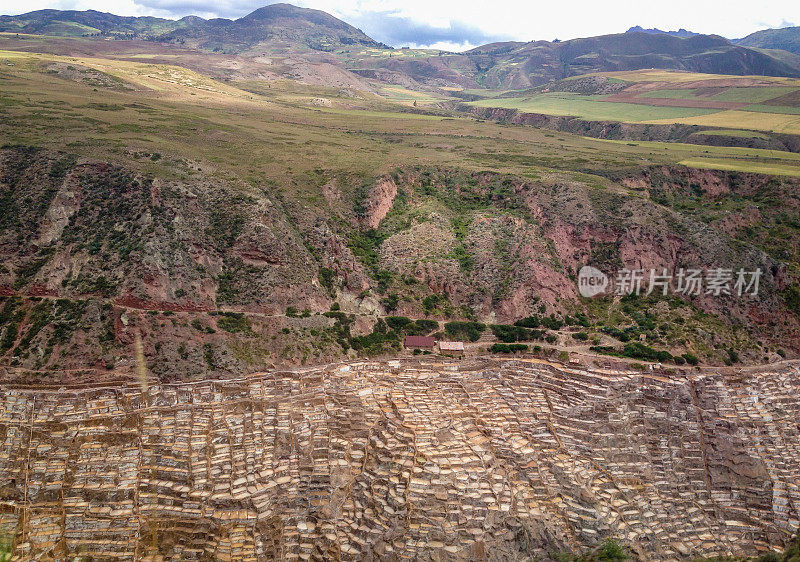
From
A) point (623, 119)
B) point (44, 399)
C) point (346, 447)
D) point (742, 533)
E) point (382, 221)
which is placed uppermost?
point (623, 119)

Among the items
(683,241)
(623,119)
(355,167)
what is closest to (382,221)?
(355,167)

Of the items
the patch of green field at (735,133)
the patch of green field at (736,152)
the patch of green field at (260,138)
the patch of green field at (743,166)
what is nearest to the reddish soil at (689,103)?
the patch of green field at (735,133)

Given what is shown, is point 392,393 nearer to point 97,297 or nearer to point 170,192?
point 97,297

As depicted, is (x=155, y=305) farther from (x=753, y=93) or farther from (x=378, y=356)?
(x=753, y=93)

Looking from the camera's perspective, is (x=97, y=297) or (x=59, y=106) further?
(x=59, y=106)

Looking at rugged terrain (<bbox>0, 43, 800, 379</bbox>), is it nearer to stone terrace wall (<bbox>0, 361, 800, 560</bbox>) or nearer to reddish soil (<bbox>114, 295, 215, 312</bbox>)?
reddish soil (<bbox>114, 295, 215, 312</bbox>)

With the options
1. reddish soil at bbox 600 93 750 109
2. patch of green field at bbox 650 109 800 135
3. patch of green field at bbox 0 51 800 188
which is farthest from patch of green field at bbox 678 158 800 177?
reddish soil at bbox 600 93 750 109

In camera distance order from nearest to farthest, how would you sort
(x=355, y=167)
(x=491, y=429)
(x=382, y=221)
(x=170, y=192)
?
(x=491, y=429) → (x=170, y=192) → (x=382, y=221) → (x=355, y=167)
